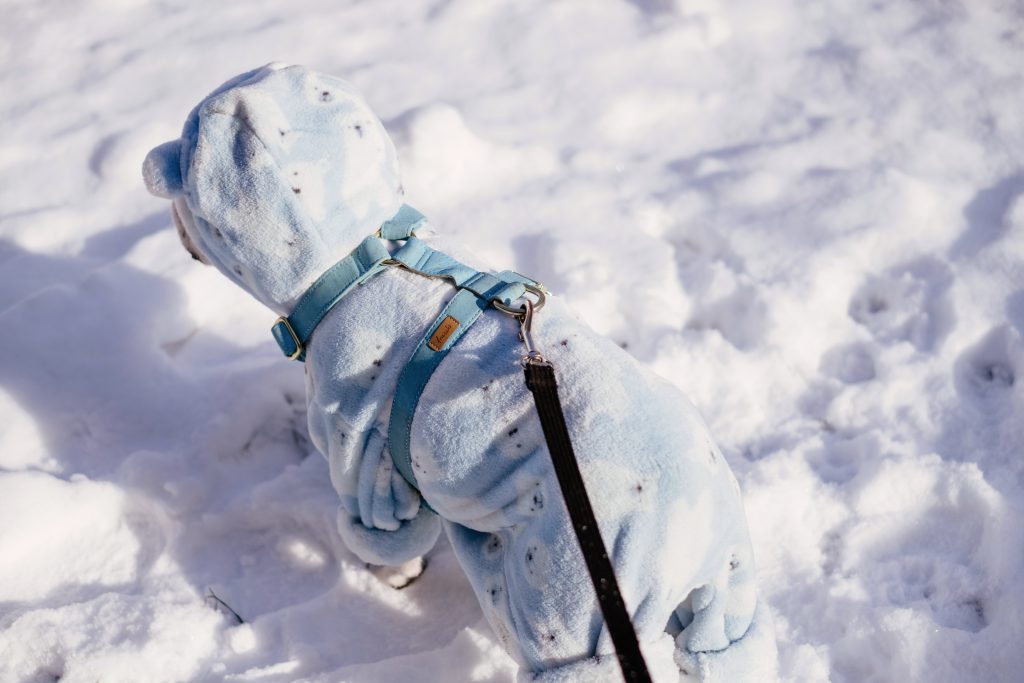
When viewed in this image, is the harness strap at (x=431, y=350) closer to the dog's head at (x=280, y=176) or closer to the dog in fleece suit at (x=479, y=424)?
the dog in fleece suit at (x=479, y=424)

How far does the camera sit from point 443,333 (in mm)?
1352

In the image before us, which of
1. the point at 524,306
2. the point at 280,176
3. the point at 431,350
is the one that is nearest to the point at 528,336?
the point at 524,306

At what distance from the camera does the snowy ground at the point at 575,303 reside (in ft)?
5.36

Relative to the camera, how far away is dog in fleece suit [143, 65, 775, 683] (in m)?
1.20

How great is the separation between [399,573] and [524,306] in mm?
684

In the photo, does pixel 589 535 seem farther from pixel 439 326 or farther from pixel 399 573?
pixel 399 573

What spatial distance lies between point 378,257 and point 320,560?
68 centimetres

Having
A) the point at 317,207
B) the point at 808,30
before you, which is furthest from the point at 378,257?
the point at 808,30

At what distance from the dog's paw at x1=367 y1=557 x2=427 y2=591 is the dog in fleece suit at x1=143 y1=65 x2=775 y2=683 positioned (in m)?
0.16

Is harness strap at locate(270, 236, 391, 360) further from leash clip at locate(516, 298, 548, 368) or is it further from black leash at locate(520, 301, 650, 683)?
black leash at locate(520, 301, 650, 683)

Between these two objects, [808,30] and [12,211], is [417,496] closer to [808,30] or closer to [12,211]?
[12,211]

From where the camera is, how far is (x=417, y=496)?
5.05ft

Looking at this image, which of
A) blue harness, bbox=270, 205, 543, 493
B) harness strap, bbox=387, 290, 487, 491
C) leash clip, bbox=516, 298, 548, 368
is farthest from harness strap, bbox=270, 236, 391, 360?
leash clip, bbox=516, 298, 548, 368

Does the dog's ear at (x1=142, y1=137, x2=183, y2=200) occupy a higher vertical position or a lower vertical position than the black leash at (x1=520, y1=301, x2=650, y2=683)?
higher
